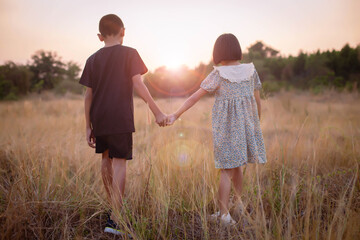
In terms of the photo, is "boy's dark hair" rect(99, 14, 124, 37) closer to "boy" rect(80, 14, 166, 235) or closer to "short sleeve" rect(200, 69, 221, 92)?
"boy" rect(80, 14, 166, 235)

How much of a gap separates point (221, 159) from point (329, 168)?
167 centimetres

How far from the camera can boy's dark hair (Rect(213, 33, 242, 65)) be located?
6.39ft

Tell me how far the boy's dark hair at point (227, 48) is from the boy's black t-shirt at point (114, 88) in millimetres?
633

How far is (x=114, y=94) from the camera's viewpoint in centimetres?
180

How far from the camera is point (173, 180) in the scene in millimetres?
2248

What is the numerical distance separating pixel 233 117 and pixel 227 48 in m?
0.56

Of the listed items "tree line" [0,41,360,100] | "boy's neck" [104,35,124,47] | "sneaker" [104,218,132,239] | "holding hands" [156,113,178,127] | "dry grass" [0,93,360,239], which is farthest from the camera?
"tree line" [0,41,360,100]

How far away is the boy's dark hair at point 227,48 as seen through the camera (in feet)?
6.39

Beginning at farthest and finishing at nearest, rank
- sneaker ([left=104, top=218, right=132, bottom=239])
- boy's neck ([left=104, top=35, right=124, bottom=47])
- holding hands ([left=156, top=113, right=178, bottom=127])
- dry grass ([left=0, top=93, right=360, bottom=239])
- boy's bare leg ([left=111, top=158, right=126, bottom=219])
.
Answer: holding hands ([left=156, top=113, right=178, bottom=127]) < boy's neck ([left=104, top=35, right=124, bottom=47]) < boy's bare leg ([left=111, top=158, right=126, bottom=219]) < sneaker ([left=104, top=218, right=132, bottom=239]) < dry grass ([left=0, top=93, right=360, bottom=239])

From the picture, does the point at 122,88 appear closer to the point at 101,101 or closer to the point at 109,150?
the point at 101,101

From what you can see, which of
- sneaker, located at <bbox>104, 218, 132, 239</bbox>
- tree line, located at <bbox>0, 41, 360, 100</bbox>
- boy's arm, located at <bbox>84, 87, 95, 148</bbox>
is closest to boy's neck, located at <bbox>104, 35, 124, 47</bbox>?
boy's arm, located at <bbox>84, 87, 95, 148</bbox>

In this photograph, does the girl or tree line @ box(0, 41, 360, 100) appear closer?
the girl

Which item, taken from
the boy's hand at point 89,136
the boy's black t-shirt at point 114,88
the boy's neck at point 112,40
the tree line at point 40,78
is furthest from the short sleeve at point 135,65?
the tree line at point 40,78

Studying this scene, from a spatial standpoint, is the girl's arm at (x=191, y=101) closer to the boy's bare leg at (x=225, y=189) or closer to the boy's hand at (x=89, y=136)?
the boy's bare leg at (x=225, y=189)
